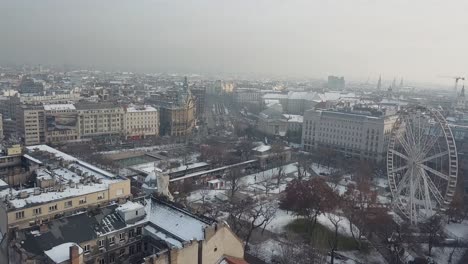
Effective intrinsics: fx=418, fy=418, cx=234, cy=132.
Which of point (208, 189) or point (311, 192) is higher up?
point (311, 192)

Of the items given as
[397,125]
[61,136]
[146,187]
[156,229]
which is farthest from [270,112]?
[156,229]

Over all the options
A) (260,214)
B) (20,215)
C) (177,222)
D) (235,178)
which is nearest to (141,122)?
(235,178)

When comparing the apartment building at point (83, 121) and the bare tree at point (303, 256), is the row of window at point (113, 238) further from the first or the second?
the apartment building at point (83, 121)

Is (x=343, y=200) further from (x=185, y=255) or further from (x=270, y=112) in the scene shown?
(x=270, y=112)

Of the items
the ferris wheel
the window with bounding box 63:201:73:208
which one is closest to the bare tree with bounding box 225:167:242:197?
the ferris wheel

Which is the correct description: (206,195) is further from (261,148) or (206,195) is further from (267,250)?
(261,148)
